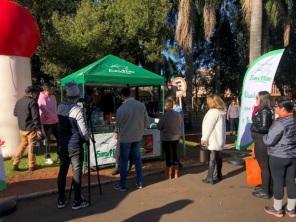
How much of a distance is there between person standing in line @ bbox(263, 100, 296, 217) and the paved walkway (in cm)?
27

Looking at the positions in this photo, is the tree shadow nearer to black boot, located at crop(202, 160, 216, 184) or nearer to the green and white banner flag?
black boot, located at crop(202, 160, 216, 184)

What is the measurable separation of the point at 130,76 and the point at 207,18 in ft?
37.7

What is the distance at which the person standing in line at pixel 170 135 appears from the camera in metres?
8.87

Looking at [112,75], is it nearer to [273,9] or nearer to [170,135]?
[170,135]

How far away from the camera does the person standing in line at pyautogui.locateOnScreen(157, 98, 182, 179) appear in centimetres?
887

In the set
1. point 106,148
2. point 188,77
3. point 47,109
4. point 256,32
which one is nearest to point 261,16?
point 256,32

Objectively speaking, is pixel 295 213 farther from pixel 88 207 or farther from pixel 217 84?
pixel 217 84

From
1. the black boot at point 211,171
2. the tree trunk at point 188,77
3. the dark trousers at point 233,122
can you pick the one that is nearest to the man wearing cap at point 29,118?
the black boot at point 211,171

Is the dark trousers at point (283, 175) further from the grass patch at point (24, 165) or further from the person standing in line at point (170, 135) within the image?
the grass patch at point (24, 165)

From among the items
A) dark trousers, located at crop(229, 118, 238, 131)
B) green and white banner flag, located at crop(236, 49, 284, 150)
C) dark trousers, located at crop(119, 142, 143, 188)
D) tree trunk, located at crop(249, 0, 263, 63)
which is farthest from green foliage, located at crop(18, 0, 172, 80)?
dark trousers, located at crop(119, 142, 143, 188)

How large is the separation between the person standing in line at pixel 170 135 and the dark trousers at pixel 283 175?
287 cm

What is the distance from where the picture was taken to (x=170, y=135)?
8875 millimetres

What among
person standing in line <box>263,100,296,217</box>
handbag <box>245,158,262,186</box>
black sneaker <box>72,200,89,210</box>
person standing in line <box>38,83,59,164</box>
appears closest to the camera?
person standing in line <box>263,100,296,217</box>

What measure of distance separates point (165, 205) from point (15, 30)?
5070mm
